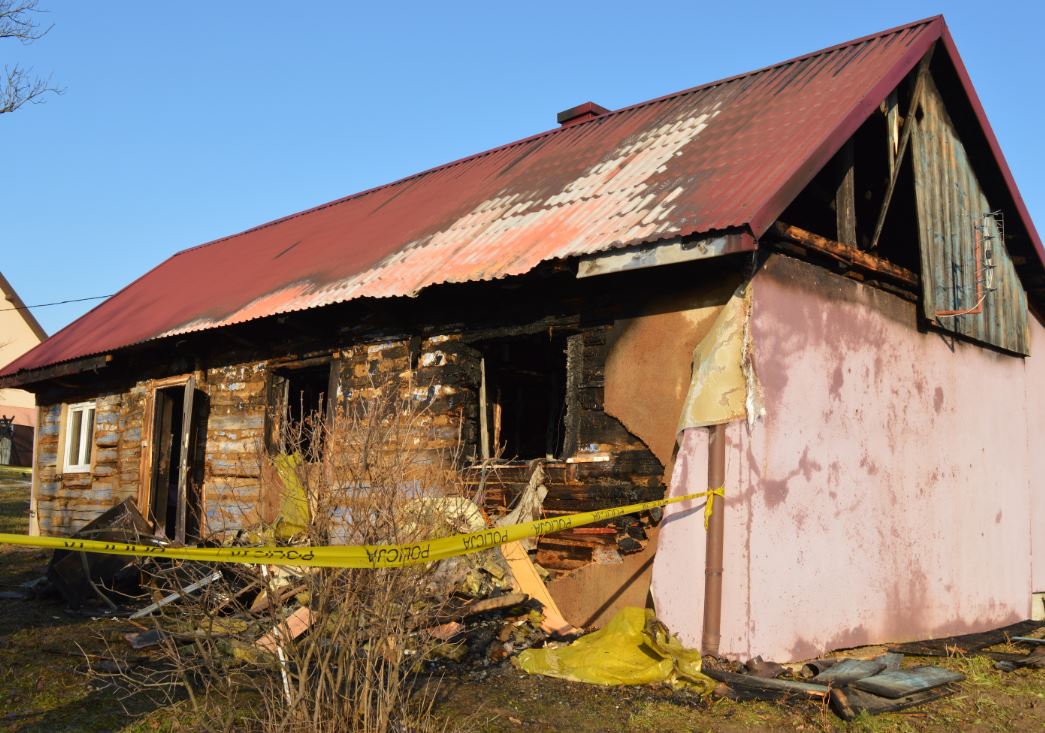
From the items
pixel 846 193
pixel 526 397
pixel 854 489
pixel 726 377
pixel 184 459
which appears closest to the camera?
pixel 726 377

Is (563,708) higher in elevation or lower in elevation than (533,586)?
lower

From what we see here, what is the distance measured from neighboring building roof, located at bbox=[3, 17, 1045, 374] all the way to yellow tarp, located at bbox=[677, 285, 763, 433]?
729 mm

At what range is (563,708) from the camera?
5762mm

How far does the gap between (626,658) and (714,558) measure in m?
0.94

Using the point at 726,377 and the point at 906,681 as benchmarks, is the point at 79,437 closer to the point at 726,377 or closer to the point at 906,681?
the point at 726,377

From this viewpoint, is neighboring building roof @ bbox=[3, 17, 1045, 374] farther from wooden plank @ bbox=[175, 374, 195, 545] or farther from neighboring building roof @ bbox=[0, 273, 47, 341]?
neighboring building roof @ bbox=[0, 273, 47, 341]

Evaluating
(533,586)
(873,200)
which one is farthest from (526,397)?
(873,200)

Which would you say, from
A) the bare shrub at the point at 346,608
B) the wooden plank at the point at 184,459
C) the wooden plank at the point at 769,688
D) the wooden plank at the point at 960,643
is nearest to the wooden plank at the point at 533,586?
the wooden plank at the point at 769,688

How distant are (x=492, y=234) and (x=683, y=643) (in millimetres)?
4364

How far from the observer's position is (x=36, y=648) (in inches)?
299

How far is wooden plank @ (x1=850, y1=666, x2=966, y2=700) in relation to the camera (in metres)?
6.00

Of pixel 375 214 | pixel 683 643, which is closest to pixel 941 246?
pixel 683 643

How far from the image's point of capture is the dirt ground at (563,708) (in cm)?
543

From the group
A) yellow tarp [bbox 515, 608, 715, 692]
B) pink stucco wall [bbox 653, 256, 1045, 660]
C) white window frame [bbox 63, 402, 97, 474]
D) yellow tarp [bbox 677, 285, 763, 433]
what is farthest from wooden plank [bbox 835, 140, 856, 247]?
white window frame [bbox 63, 402, 97, 474]
